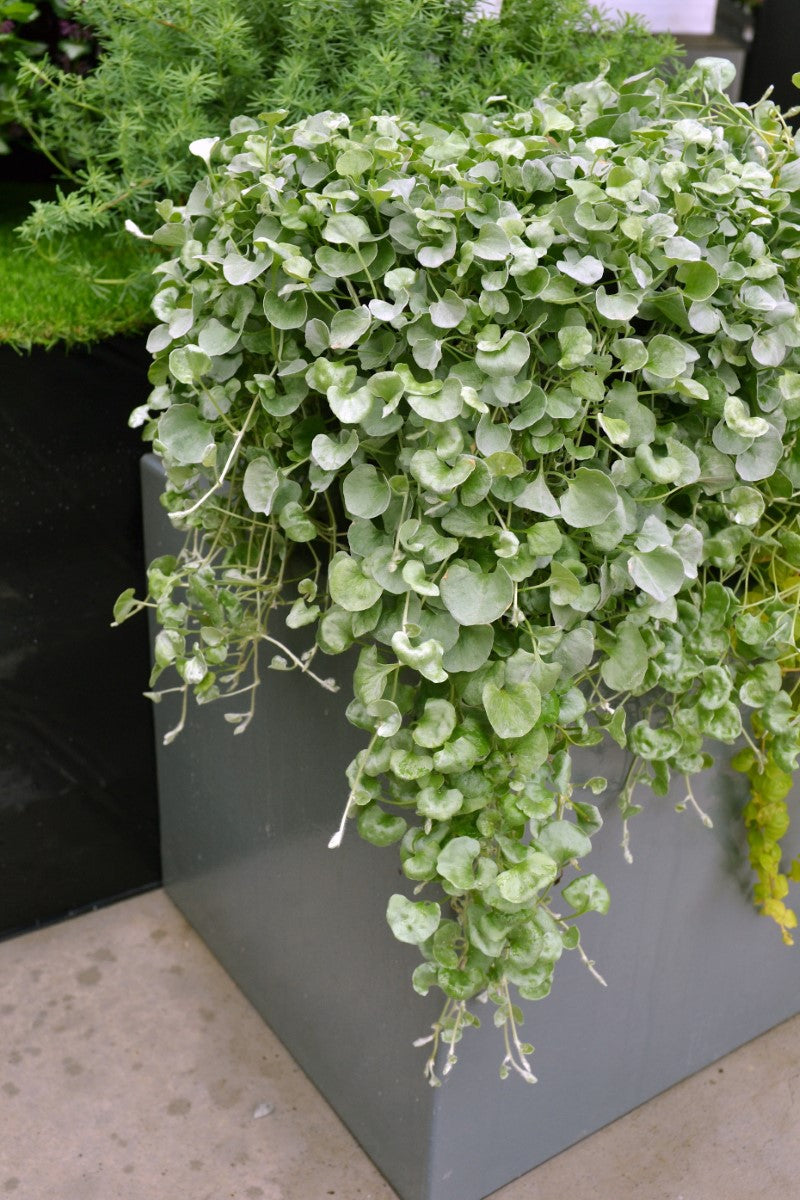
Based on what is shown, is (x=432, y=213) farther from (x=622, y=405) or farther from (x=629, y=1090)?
(x=629, y=1090)

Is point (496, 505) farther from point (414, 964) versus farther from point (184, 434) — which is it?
point (414, 964)

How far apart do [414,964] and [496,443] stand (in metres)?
0.59

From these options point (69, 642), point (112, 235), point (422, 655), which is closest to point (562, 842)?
point (422, 655)

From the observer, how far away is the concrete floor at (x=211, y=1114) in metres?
1.34

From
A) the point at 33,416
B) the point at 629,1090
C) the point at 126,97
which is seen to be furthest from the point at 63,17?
the point at 629,1090

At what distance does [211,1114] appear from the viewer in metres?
1.43

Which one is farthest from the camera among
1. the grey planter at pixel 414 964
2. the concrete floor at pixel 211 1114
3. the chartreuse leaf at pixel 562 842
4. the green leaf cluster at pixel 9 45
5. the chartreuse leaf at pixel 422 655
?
the green leaf cluster at pixel 9 45

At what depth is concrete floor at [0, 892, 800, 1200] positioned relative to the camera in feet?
4.39

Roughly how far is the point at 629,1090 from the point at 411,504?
3.01ft

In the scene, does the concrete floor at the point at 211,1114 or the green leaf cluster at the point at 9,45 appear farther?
the green leaf cluster at the point at 9,45

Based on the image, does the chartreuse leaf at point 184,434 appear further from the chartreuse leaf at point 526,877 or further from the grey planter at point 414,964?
the chartreuse leaf at point 526,877

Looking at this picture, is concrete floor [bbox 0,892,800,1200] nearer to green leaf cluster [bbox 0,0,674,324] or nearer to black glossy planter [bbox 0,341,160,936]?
black glossy planter [bbox 0,341,160,936]

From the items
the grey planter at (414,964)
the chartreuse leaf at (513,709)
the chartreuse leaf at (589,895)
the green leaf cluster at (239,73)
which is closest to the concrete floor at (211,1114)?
the grey planter at (414,964)

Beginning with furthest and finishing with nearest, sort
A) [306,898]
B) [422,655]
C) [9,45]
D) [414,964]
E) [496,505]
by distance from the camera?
[9,45] < [306,898] < [414,964] < [496,505] < [422,655]
